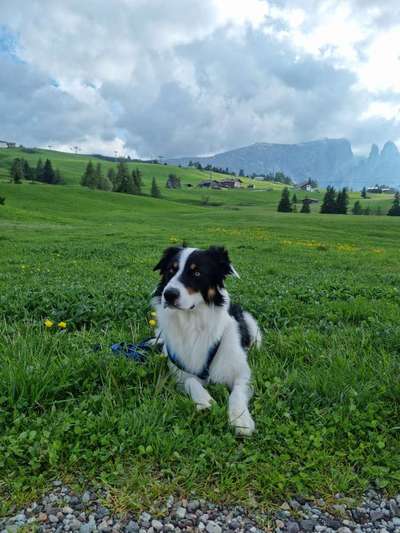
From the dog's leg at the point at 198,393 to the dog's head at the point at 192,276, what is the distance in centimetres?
80

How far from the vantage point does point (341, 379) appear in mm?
3881

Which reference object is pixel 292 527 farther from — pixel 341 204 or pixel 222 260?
pixel 341 204

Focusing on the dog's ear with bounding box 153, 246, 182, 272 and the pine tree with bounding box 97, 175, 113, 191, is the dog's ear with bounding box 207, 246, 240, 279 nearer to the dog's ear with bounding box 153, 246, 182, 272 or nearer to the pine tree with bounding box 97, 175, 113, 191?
the dog's ear with bounding box 153, 246, 182, 272

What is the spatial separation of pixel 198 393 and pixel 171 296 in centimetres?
105

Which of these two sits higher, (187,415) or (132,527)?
(187,415)

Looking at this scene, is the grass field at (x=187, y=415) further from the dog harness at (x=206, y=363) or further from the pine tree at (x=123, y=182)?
the pine tree at (x=123, y=182)

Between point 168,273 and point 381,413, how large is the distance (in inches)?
107

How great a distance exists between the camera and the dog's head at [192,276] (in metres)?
4.05

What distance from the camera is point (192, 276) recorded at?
430 cm

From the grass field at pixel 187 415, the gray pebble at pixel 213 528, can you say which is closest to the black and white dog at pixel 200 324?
the grass field at pixel 187 415

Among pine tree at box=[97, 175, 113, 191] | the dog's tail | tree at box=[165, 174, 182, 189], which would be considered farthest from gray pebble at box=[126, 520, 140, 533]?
tree at box=[165, 174, 182, 189]

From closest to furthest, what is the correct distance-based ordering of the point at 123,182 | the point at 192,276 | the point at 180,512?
the point at 180,512 → the point at 192,276 → the point at 123,182

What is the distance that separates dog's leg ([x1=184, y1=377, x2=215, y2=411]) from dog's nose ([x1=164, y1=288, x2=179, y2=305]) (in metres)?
0.86

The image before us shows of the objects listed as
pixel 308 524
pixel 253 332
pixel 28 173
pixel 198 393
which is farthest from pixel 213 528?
pixel 28 173
